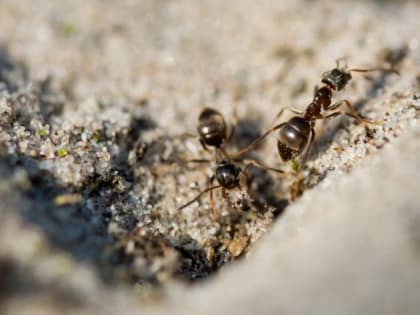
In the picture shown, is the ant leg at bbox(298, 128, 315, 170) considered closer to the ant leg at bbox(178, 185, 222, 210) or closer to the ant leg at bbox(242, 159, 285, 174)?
the ant leg at bbox(242, 159, 285, 174)

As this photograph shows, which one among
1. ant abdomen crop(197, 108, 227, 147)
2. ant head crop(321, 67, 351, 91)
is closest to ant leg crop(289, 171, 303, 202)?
ant abdomen crop(197, 108, 227, 147)

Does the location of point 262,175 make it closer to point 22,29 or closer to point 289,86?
point 289,86

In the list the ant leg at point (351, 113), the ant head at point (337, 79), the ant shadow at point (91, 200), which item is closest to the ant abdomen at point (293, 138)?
the ant leg at point (351, 113)

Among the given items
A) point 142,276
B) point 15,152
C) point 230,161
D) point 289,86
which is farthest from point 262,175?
point 15,152

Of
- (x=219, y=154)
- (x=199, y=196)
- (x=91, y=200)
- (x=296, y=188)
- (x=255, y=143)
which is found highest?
(x=219, y=154)

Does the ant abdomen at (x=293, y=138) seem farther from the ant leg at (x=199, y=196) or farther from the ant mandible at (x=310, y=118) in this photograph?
the ant leg at (x=199, y=196)

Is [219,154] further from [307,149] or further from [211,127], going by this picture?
[307,149]

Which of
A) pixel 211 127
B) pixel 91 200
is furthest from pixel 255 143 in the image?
pixel 91 200

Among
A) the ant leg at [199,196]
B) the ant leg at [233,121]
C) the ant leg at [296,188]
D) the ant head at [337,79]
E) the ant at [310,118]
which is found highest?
the ant leg at [233,121]
